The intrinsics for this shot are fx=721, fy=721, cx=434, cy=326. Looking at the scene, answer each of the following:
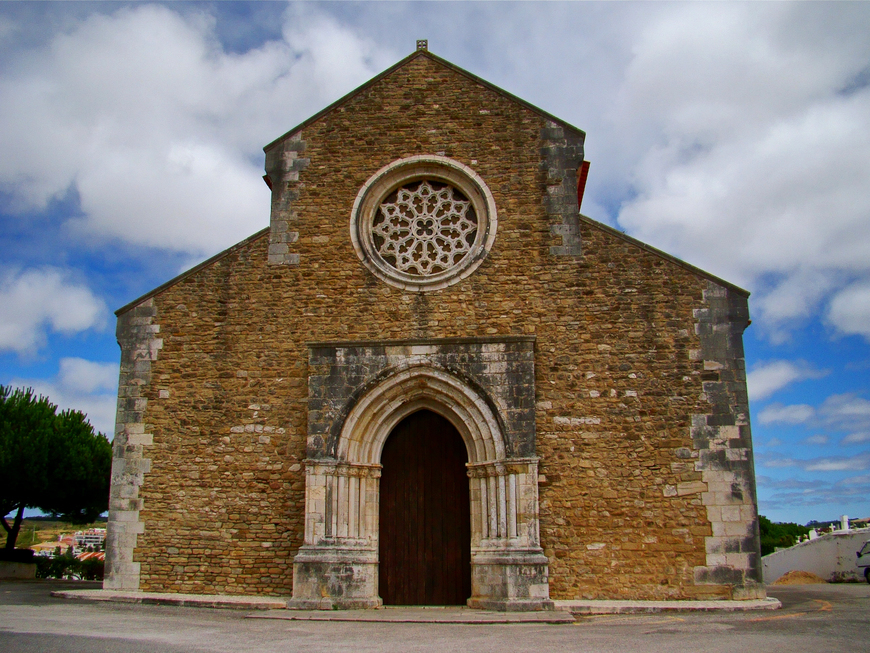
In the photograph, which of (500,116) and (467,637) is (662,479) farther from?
(500,116)

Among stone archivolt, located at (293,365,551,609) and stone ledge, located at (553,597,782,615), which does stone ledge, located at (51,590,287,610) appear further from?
stone ledge, located at (553,597,782,615)

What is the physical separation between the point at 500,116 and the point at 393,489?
229 inches

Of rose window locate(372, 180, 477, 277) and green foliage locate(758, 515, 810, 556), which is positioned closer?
rose window locate(372, 180, 477, 277)

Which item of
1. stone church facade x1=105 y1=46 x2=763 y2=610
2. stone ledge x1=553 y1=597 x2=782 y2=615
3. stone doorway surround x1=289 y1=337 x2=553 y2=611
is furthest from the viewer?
stone church facade x1=105 y1=46 x2=763 y2=610

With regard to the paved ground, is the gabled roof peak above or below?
above

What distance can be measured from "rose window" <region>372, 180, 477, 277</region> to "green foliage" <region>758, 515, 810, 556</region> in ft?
67.1

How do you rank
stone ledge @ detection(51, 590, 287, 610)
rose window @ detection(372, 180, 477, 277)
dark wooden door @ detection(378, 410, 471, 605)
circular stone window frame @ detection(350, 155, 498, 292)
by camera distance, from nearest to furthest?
stone ledge @ detection(51, 590, 287, 610)
dark wooden door @ detection(378, 410, 471, 605)
circular stone window frame @ detection(350, 155, 498, 292)
rose window @ detection(372, 180, 477, 277)

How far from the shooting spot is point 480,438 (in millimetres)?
9812

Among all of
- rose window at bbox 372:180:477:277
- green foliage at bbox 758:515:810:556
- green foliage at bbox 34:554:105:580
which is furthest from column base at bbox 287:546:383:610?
green foliage at bbox 758:515:810:556

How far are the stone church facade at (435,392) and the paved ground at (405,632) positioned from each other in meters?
1.07

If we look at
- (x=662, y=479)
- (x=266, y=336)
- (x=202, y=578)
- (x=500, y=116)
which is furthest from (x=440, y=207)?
(x=202, y=578)

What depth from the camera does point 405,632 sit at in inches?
288

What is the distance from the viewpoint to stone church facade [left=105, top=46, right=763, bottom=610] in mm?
9414

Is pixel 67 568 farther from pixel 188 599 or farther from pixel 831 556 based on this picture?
pixel 831 556
